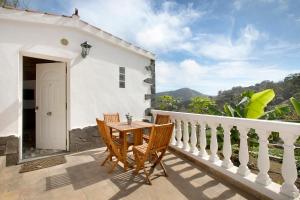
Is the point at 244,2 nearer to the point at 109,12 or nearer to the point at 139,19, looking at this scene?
the point at 139,19

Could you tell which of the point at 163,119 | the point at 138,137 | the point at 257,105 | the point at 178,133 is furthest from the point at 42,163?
the point at 257,105

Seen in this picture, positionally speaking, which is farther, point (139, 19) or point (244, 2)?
point (139, 19)

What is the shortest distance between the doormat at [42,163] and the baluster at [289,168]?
160 inches

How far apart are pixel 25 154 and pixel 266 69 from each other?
51.8 ft

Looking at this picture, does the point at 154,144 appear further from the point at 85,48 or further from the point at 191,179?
the point at 85,48

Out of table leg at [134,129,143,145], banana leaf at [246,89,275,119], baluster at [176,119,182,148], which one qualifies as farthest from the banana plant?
table leg at [134,129,143,145]

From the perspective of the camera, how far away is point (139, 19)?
606 cm

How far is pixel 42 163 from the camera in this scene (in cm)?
395

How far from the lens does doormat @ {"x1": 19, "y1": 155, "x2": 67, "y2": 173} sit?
3.65m

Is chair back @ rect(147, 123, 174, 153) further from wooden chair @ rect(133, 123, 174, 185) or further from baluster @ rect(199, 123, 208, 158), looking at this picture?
baluster @ rect(199, 123, 208, 158)

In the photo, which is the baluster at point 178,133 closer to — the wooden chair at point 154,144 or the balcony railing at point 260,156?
the balcony railing at point 260,156

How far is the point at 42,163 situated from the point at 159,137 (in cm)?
282

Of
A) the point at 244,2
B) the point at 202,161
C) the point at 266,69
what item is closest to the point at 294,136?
the point at 202,161

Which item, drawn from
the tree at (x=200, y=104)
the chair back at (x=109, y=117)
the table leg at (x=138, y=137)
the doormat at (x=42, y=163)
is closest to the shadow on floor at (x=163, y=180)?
the doormat at (x=42, y=163)
